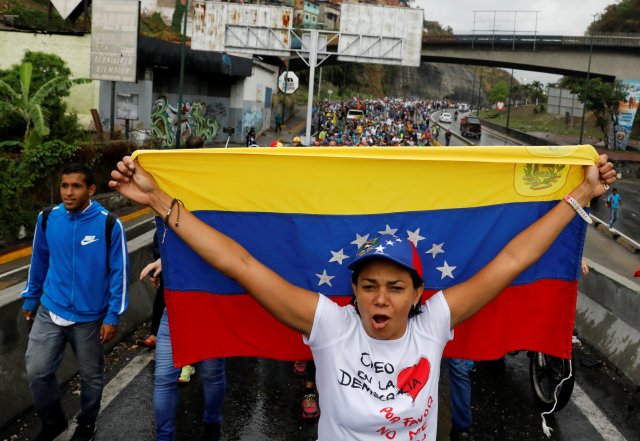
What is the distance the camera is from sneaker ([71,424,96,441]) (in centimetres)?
441

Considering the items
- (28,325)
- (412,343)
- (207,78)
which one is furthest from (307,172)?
(207,78)

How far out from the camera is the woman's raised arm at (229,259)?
2.50m

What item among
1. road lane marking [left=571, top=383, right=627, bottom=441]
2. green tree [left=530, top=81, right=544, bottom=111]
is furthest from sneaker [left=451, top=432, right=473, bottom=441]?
green tree [left=530, top=81, right=544, bottom=111]

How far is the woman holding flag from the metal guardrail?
175 ft

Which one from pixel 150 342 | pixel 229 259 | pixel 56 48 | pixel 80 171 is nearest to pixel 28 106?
pixel 56 48

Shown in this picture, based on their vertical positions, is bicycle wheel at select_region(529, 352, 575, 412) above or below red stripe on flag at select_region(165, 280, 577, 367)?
below

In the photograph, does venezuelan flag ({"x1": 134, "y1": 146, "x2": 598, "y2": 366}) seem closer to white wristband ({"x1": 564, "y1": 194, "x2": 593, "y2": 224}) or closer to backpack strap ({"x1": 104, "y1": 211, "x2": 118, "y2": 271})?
white wristband ({"x1": 564, "y1": 194, "x2": 593, "y2": 224})

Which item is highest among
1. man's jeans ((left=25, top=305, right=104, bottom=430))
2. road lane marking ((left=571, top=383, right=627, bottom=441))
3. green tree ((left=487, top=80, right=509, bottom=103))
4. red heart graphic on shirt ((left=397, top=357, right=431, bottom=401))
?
green tree ((left=487, top=80, right=509, bottom=103))

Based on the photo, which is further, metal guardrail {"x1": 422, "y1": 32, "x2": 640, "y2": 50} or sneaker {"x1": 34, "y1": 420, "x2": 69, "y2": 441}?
metal guardrail {"x1": 422, "y1": 32, "x2": 640, "y2": 50}

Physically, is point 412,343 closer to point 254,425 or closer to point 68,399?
point 254,425

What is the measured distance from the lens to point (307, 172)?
3176 mm

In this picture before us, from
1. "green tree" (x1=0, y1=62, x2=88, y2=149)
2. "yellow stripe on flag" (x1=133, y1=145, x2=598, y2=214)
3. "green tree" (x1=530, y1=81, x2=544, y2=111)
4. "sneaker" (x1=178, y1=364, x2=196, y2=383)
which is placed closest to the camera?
"yellow stripe on flag" (x1=133, y1=145, x2=598, y2=214)

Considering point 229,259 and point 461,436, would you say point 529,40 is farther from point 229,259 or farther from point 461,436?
point 229,259

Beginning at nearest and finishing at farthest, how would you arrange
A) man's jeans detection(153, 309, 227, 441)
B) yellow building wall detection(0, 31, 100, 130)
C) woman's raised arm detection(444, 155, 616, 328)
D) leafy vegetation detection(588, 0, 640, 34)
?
woman's raised arm detection(444, 155, 616, 328) → man's jeans detection(153, 309, 227, 441) → yellow building wall detection(0, 31, 100, 130) → leafy vegetation detection(588, 0, 640, 34)
